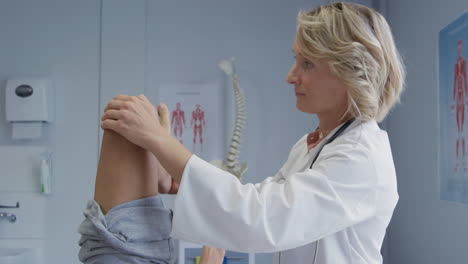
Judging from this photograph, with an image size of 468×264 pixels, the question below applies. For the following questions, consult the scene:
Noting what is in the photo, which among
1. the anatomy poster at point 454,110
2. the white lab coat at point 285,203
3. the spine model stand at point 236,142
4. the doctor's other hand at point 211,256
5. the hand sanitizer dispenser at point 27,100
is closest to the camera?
the white lab coat at point 285,203

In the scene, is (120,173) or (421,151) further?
(421,151)

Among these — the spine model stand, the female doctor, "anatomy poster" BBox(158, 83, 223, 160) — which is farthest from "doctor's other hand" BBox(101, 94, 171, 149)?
"anatomy poster" BBox(158, 83, 223, 160)

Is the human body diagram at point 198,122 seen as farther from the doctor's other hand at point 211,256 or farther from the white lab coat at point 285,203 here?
the white lab coat at point 285,203

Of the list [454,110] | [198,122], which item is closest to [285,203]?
[454,110]

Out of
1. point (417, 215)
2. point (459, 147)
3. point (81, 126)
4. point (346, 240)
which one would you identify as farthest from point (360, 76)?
point (81, 126)

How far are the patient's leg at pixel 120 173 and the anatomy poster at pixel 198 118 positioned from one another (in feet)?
6.29

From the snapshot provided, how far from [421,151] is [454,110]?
1.67 ft

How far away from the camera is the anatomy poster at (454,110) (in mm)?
1612

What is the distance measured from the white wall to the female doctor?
86 cm

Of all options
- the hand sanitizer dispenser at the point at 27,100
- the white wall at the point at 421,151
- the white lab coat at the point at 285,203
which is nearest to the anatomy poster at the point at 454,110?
the white wall at the point at 421,151

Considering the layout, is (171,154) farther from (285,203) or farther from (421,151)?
(421,151)

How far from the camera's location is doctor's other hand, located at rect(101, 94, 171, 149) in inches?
34.2

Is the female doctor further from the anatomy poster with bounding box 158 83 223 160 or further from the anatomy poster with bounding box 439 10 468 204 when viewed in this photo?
the anatomy poster with bounding box 158 83 223 160

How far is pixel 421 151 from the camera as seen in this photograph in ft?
7.13
